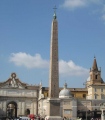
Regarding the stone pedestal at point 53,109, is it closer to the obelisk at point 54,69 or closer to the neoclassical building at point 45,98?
the obelisk at point 54,69

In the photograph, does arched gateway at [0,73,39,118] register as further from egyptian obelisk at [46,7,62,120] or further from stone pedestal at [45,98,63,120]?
egyptian obelisk at [46,7,62,120]

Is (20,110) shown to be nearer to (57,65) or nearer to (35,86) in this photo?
(35,86)

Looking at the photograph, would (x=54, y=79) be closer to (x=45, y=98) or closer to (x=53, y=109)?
(x=53, y=109)

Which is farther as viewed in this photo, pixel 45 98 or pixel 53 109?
pixel 45 98

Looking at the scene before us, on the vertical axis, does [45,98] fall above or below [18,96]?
below

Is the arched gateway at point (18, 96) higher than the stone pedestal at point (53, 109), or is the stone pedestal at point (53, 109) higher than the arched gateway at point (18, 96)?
the arched gateway at point (18, 96)

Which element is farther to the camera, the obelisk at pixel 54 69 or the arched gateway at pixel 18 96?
the arched gateway at pixel 18 96

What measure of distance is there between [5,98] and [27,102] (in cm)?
454

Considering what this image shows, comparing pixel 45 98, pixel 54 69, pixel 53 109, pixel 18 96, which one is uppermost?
pixel 54 69

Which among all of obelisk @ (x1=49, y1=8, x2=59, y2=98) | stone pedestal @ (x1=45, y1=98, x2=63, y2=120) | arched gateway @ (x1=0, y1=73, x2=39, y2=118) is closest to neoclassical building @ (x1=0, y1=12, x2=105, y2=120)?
arched gateway @ (x1=0, y1=73, x2=39, y2=118)

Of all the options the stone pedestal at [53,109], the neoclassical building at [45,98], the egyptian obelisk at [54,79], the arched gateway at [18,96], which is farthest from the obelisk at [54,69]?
the arched gateway at [18,96]

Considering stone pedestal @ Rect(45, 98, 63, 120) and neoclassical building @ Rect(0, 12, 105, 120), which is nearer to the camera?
stone pedestal @ Rect(45, 98, 63, 120)

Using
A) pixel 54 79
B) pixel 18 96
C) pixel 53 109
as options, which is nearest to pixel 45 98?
pixel 18 96

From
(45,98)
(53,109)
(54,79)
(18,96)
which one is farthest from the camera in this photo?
(18,96)
